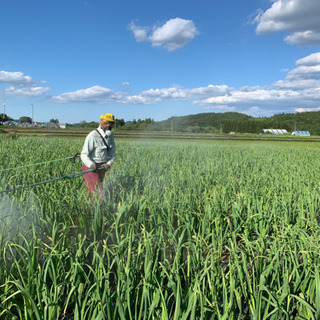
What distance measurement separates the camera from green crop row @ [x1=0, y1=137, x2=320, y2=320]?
5.44 ft

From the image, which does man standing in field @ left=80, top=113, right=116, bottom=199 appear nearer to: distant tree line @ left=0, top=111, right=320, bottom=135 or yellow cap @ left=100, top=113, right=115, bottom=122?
yellow cap @ left=100, top=113, right=115, bottom=122

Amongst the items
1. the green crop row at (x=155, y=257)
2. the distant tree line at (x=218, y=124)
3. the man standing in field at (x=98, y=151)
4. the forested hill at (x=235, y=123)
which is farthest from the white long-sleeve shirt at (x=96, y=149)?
the forested hill at (x=235, y=123)

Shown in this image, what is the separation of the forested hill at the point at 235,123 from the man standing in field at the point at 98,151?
4791 cm

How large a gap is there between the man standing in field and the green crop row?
364mm

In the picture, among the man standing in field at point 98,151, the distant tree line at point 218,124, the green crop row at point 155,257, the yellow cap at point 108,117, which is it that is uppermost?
the distant tree line at point 218,124

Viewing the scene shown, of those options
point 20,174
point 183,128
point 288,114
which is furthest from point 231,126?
point 20,174

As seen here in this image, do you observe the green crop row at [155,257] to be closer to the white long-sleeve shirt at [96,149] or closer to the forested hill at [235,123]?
the white long-sleeve shirt at [96,149]

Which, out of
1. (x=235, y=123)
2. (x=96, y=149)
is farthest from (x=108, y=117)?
(x=235, y=123)

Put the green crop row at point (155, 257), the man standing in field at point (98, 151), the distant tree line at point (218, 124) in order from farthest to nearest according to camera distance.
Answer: the distant tree line at point (218, 124), the man standing in field at point (98, 151), the green crop row at point (155, 257)

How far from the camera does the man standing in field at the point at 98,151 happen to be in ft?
15.3

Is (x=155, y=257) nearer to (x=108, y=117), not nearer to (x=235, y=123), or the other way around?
(x=108, y=117)

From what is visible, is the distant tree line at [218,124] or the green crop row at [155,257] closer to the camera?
the green crop row at [155,257]

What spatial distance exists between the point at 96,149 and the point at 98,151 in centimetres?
5

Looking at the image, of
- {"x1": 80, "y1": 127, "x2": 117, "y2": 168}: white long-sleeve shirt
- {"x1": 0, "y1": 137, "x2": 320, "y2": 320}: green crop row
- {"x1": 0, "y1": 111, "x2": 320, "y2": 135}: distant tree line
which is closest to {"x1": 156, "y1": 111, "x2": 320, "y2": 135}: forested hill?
{"x1": 0, "y1": 111, "x2": 320, "y2": 135}: distant tree line
